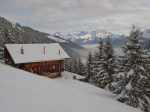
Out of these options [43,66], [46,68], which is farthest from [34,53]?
[46,68]

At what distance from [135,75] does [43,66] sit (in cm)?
2477

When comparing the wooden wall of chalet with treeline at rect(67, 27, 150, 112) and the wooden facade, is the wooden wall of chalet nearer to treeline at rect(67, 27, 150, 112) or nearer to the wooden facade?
the wooden facade

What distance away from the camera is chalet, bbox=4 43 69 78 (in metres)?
47.3

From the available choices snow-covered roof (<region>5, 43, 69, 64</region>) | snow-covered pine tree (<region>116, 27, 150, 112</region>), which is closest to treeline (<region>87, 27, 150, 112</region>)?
snow-covered pine tree (<region>116, 27, 150, 112</region>)

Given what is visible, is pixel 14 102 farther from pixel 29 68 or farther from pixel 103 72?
pixel 29 68

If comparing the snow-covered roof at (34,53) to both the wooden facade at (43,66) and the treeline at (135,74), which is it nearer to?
the wooden facade at (43,66)

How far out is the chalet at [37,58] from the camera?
4734 cm

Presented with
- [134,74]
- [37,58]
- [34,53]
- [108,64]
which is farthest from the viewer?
[34,53]

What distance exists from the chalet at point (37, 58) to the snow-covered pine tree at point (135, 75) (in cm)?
2285

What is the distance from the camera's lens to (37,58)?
48.7 m

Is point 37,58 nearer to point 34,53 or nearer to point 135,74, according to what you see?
point 34,53

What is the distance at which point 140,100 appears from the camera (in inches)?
1089

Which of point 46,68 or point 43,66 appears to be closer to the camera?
point 43,66

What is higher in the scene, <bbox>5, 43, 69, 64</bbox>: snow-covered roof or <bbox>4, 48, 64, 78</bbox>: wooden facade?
<bbox>5, 43, 69, 64</bbox>: snow-covered roof
